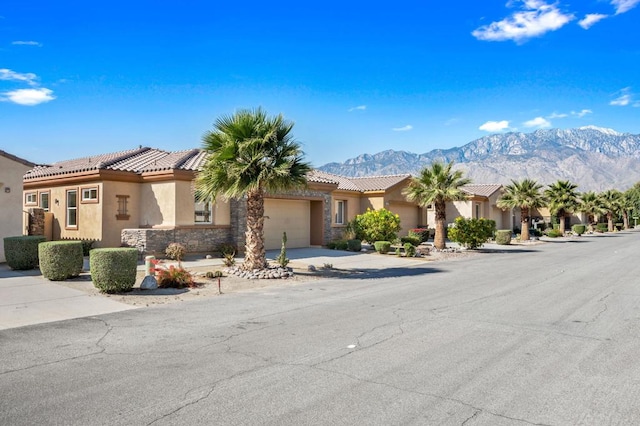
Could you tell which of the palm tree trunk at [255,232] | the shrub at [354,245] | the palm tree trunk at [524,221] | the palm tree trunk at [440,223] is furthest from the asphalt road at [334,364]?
the palm tree trunk at [524,221]

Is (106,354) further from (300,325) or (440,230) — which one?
(440,230)

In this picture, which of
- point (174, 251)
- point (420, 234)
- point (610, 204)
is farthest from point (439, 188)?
point (610, 204)

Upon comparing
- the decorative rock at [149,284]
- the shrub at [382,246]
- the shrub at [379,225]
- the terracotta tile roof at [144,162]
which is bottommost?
the decorative rock at [149,284]

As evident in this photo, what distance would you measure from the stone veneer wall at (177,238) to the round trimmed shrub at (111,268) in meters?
7.24

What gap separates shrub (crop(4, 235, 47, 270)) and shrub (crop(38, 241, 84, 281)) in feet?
7.32

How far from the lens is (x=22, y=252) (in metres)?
15.3

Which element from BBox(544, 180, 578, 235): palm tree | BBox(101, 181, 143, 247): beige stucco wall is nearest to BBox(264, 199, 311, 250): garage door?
BBox(101, 181, 143, 247): beige stucco wall

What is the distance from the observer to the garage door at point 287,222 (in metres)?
24.3

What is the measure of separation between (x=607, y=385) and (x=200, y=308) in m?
7.64

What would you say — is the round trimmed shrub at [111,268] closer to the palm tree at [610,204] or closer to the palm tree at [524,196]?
the palm tree at [524,196]

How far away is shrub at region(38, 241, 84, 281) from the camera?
43.9 feet

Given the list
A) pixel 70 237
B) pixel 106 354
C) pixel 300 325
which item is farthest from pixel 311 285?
pixel 70 237

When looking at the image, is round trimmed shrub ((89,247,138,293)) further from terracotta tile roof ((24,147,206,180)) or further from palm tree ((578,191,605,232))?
palm tree ((578,191,605,232))

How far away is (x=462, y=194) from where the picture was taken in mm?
26250
